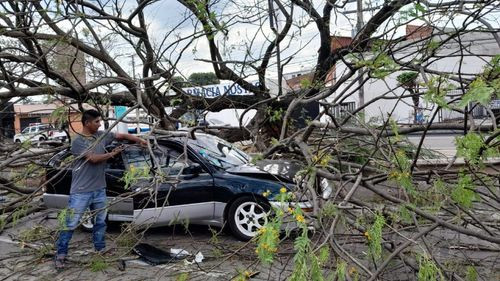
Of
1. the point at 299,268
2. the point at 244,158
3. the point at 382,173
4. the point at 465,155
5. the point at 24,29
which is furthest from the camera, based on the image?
the point at 244,158

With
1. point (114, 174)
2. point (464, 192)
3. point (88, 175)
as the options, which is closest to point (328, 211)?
point (464, 192)

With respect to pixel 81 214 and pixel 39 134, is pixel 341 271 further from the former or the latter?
pixel 39 134

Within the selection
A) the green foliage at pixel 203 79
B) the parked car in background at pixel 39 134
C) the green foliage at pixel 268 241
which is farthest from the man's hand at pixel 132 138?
the green foliage at pixel 268 241

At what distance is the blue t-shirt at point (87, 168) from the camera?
5.22m

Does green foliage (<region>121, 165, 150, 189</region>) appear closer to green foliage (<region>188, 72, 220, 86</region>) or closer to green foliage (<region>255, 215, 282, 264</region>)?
green foliage (<region>255, 215, 282, 264</region>)

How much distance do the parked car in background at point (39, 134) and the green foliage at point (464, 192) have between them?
482 cm

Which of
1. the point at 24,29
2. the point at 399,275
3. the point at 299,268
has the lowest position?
the point at 399,275

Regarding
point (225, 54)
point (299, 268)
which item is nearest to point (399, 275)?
point (299, 268)

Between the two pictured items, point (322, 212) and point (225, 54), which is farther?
point (225, 54)

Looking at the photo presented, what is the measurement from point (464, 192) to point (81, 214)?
388cm

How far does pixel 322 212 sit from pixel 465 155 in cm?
91

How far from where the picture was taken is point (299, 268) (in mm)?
2324

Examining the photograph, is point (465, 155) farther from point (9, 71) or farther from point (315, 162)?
point (9, 71)

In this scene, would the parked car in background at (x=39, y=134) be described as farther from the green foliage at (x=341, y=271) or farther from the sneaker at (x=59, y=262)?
the green foliage at (x=341, y=271)
